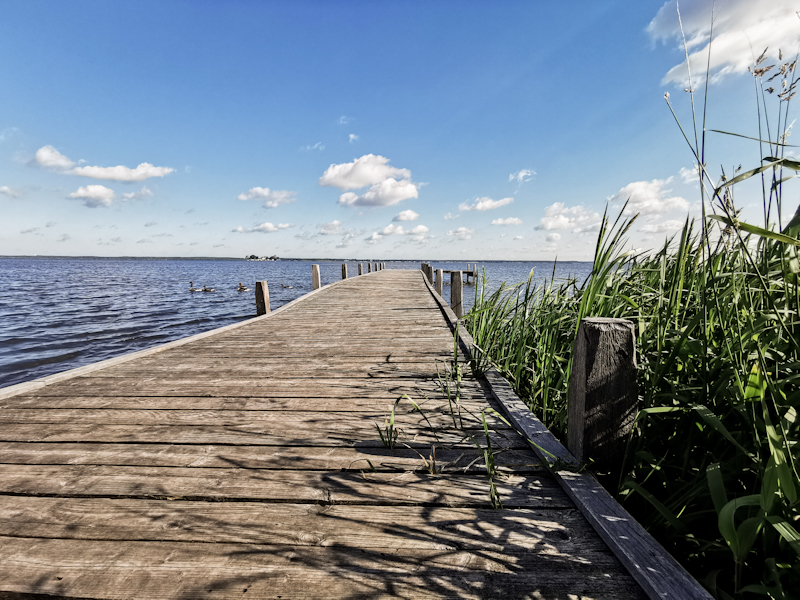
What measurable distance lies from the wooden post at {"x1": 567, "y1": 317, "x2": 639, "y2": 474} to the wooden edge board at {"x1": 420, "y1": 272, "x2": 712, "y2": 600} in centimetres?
13

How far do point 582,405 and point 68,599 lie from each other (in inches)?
72.2

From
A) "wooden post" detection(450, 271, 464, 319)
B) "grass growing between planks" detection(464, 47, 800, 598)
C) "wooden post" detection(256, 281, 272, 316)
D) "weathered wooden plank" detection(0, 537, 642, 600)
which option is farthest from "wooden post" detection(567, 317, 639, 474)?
"wooden post" detection(256, 281, 272, 316)

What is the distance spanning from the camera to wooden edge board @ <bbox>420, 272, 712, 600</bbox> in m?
1.00

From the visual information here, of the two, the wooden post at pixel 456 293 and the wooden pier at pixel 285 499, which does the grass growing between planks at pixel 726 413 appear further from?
the wooden post at pixel 456 293

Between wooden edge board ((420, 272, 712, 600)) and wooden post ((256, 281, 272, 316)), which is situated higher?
wooden post ((256, 281, 272, 316))

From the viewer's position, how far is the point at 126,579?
111 cm

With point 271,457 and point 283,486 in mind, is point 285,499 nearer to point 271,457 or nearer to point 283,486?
point 283,486

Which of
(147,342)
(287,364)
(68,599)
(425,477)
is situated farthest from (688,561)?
(147,342)

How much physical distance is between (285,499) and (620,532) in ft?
3.92

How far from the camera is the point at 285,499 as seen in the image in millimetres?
1455

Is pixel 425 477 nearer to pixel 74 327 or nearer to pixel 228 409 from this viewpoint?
pixel 228 409

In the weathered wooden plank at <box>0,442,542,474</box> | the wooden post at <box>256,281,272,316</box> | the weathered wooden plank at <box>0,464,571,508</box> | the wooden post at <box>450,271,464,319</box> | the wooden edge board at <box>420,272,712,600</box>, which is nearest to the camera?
the wooden edge board at <box>420,272,712,600</box>

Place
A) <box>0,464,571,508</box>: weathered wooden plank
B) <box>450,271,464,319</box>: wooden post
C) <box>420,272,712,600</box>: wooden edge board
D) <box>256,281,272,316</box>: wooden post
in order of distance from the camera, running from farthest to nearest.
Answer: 1. <box>256,281,272,316</box>: wooden post
2. <box>450,271,464,319</box>: wooden post
3. <box>0,464,571,508</box>: weathered wooden plank
4. <box>420,272,712,600</box>: wooden edge board

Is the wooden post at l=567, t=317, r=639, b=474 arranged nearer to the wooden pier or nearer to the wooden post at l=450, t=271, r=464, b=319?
the wooden pier
